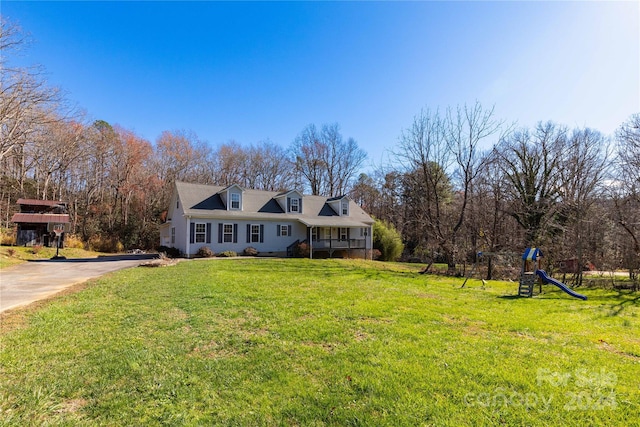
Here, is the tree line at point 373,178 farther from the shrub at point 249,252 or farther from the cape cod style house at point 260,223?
the shrub at point 249,252

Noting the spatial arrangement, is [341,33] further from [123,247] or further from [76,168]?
[76,168]

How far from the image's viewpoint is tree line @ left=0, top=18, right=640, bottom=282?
54.1 feet

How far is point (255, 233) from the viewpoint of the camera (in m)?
24.2

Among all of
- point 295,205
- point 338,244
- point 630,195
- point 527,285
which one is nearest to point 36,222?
point 295,205

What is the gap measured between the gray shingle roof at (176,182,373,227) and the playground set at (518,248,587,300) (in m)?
15.5

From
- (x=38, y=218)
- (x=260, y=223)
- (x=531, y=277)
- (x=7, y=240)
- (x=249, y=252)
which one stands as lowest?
(x=249, y=252)

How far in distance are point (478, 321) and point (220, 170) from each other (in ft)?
119

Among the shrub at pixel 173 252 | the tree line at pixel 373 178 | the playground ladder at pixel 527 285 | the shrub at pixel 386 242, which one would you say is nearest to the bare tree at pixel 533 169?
the tree line at pixel 373 178

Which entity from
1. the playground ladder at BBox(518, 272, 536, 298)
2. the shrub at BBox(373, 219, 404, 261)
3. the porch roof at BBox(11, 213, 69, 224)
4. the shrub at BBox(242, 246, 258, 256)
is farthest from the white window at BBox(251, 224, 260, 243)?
the playground ladder at BBox(518, 272, 536, 298)

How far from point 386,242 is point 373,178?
14780 millimetres

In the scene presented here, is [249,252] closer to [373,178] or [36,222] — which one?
[36,222]

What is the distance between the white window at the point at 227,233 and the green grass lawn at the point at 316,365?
15609mm

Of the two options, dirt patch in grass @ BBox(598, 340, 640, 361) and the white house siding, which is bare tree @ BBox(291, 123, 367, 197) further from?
dirt patch in grass @ BBox(598, 340, 640, 361)

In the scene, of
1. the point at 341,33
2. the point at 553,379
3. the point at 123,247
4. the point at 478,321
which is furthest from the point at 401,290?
the point at 123,247
